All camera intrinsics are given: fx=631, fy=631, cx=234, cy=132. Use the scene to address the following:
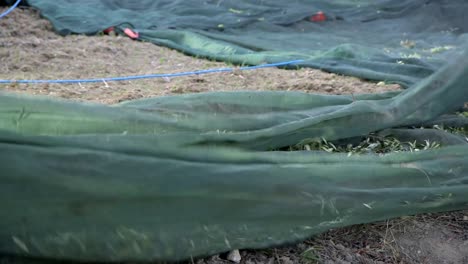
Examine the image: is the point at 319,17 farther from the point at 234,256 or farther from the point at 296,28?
the point at 234,256

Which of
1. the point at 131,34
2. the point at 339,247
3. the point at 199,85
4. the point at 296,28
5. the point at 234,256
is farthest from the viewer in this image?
the point at 296,28

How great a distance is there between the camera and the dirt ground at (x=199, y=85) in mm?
2201

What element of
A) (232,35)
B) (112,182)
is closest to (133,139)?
(112,182)

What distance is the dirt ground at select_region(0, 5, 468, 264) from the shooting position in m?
2.20

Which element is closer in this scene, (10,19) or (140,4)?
(10,19)

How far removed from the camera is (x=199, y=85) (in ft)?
12.2

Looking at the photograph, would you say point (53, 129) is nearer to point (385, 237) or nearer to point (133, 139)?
point (133, 139)

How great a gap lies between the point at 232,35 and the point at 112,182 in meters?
3.81

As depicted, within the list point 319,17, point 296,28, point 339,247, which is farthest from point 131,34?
point 339,247

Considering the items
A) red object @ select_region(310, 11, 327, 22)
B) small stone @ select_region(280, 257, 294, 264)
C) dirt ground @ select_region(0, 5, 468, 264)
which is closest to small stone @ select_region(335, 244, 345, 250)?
dirt ground @ select_region(0, 5, 468, 264)

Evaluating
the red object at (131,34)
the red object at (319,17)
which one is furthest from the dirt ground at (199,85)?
the red object at (319,17)

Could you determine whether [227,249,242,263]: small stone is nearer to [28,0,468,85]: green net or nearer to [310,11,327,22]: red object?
[28,0,468,85]: green net

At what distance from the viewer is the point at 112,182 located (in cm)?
176

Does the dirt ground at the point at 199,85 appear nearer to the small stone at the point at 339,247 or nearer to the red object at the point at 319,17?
the small stone at the point at 339,247
